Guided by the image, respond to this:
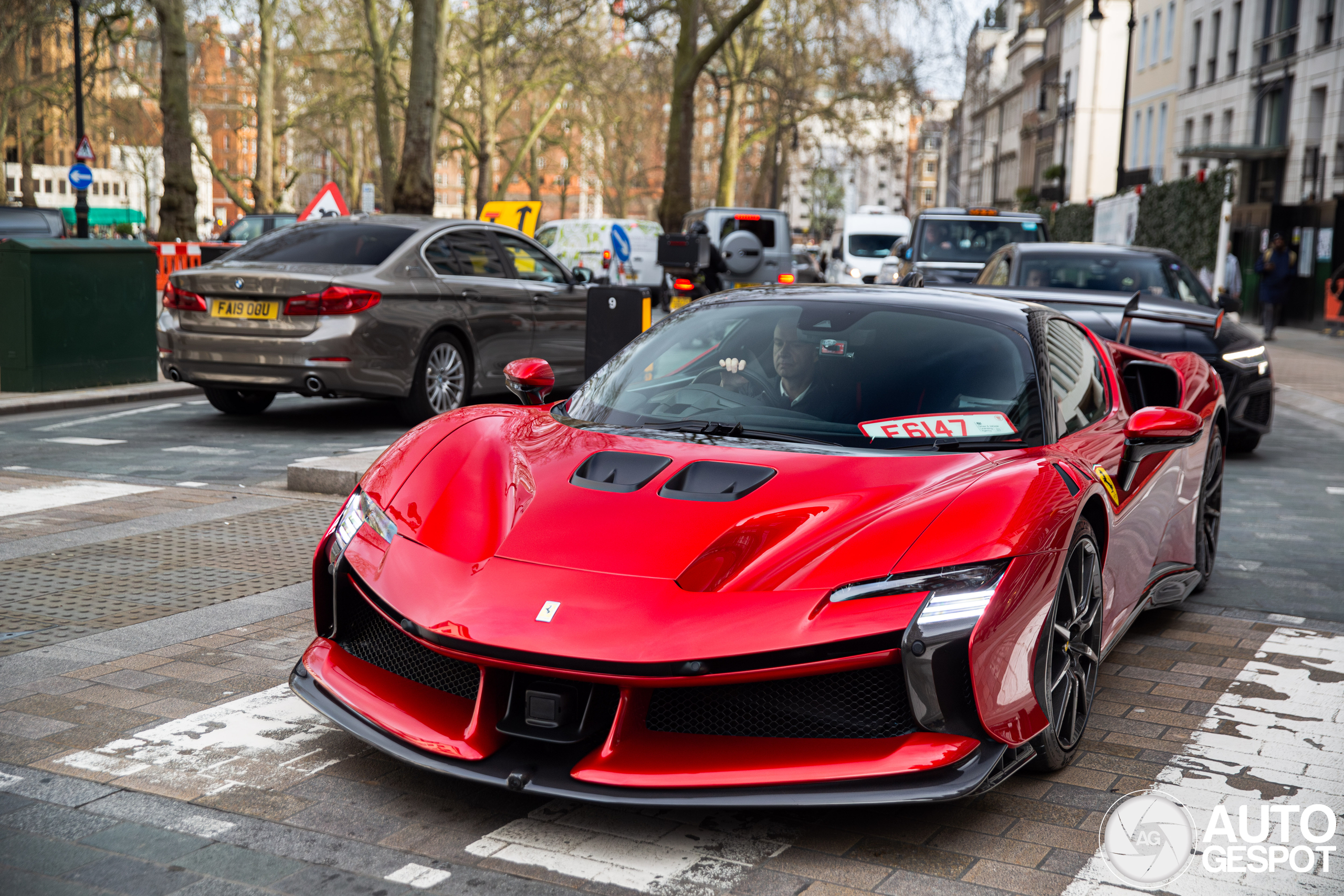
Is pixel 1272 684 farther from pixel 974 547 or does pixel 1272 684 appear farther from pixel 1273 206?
pixel 1273 206

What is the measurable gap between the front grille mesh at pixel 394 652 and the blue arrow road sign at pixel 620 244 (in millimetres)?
21407

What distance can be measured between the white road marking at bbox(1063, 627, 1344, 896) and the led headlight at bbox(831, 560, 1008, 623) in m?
0.65

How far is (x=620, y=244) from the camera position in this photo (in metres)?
24.9

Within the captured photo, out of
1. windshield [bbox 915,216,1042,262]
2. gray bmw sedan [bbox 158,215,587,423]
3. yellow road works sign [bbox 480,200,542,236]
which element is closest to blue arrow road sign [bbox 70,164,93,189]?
yellow road works sign [bbox 480,200,542,236]

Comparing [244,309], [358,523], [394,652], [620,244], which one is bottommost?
[394,652]

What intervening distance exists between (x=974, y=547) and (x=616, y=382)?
1.66 meters

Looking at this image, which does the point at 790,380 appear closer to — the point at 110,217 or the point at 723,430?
the point at 723,430


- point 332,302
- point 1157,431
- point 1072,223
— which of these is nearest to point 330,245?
point 332,302

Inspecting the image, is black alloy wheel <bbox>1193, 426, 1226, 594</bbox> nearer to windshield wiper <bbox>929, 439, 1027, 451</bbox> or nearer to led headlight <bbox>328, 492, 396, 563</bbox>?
windshield wiper <bbox>929, 439, 1027, 451</bbox>

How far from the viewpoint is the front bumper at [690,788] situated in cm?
306

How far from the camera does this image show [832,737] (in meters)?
3.20

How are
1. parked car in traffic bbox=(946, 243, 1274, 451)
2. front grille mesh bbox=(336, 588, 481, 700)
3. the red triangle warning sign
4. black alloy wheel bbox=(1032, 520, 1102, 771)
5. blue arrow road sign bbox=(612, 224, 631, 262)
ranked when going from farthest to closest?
blue arrow road sign bbox=(612, 224, 631, 262)
the red triangle warning sign
parked car in traffic bbox=(946, 243, 1274, 451)
black alloy wheel bbox=(1032, 520, 1102, 771)
front grille mesh bbox=(336, 588, 481, 700)

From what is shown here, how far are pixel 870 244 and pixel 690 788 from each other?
120ft

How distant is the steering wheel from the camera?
→ 451cm
